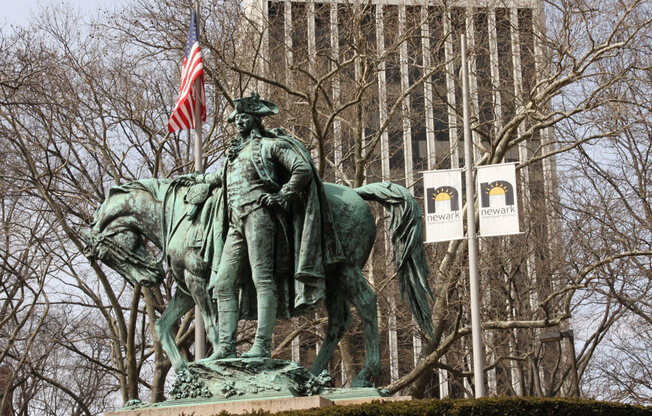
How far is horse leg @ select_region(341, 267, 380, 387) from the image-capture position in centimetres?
1134

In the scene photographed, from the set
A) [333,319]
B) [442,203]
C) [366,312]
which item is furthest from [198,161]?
[366,312]

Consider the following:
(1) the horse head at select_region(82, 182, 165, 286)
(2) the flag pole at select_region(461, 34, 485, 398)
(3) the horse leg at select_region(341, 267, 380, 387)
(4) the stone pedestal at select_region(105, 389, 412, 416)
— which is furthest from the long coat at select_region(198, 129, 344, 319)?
(2) the flag pole at select_region(461, 34, 485, 398)

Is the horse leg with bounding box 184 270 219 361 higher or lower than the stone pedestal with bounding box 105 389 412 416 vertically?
higher

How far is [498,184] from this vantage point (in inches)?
776

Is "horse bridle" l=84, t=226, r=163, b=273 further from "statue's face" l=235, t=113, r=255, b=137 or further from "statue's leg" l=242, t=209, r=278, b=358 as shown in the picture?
"statue's face" l=235, t=113, r=255, b=137

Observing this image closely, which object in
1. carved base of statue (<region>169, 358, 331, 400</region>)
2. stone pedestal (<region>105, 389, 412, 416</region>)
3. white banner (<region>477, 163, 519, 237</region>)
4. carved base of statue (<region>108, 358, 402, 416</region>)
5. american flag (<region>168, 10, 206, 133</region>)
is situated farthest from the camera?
american flag (<region>168, 10, 206, 133</region>)

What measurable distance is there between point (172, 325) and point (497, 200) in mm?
9123

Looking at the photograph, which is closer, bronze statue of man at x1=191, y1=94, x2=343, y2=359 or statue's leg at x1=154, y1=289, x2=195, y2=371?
bronze statue of man at x1=191, y1=94, x2=343, y2=359

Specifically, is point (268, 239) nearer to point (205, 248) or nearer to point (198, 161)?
point (205, 248)

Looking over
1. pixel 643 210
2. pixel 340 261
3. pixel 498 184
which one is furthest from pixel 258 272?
pixel 643 210

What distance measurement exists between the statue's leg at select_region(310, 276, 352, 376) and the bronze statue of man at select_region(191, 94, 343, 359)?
0.45 meters

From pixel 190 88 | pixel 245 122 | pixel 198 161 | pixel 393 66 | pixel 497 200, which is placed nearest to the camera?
pixel 245 122

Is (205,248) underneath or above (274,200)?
underneath

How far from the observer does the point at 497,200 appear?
1958 cm
